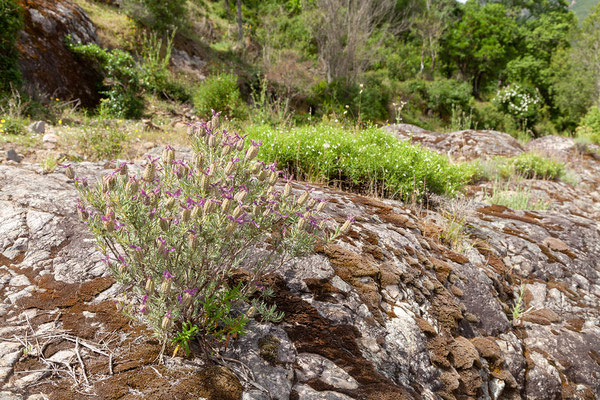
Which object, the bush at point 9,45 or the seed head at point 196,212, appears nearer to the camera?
the seed head at point 196,212

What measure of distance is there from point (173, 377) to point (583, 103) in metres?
28.6

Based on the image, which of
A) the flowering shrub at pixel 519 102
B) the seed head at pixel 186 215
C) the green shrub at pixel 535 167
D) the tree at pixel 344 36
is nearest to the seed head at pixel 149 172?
the seed head at pixel 186 215

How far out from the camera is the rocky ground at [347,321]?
1362 mm

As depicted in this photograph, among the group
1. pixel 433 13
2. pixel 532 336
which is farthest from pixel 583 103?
pixel 532 336

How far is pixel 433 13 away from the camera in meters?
25.1

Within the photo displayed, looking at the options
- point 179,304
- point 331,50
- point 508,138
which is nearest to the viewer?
point 179,304

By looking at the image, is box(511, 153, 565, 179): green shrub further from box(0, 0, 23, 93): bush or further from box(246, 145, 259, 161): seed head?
box(0, 0, 23, 93): bush

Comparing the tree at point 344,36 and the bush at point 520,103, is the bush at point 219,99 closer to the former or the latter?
the tree at point 344,36

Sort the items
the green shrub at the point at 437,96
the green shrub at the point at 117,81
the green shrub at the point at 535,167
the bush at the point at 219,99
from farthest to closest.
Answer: the green shrub at the point at 437,96 → the bush at the point at 219,99 → the green shrub at the point at 117,81 → the green shrub at the point at 535,167

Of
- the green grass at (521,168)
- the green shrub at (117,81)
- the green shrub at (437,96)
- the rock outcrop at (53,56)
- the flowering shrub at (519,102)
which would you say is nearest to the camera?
the green grass at (521,168)

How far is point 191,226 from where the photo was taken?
1303 mm

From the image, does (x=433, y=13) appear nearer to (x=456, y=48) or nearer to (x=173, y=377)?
(x=456, y=48)

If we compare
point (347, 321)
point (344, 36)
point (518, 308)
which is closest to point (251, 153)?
point (347, 321)

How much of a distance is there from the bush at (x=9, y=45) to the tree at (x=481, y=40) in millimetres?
26364
